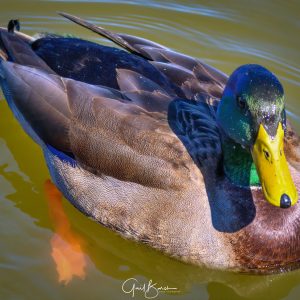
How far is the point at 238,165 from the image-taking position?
13.6ft

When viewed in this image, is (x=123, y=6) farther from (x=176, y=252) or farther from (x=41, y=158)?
(x=176, y=252)

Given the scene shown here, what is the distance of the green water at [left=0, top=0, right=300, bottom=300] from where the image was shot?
4.33 meters

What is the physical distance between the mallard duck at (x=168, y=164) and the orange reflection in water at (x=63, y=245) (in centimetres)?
28

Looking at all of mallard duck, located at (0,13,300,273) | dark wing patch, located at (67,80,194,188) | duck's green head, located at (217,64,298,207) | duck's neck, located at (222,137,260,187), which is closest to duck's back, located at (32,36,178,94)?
mallard duck, located at (0,13,300,273)

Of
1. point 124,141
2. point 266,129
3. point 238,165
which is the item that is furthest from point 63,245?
point 266,129

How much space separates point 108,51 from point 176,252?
168cm

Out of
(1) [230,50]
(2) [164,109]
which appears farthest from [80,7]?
(2) [164,109]

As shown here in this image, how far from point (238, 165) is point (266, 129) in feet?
1.96

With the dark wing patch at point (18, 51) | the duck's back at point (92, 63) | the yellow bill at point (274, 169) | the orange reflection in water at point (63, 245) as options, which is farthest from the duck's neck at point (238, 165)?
the dark wing patch at point (18, 51)

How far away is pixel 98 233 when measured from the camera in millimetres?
4688

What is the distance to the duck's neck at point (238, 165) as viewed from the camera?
13.5ft

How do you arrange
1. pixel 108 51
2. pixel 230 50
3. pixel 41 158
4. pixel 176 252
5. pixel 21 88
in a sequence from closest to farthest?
1. pixel 176 252
2. pixel 21 88
3. pixel 108 51
4. pixel 41 158
5. pixel 230 50

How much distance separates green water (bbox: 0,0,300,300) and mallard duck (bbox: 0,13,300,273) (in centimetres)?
23

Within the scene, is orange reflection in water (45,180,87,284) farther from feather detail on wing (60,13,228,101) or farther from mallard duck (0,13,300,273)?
feather detail on wing (60,13,228,101)
